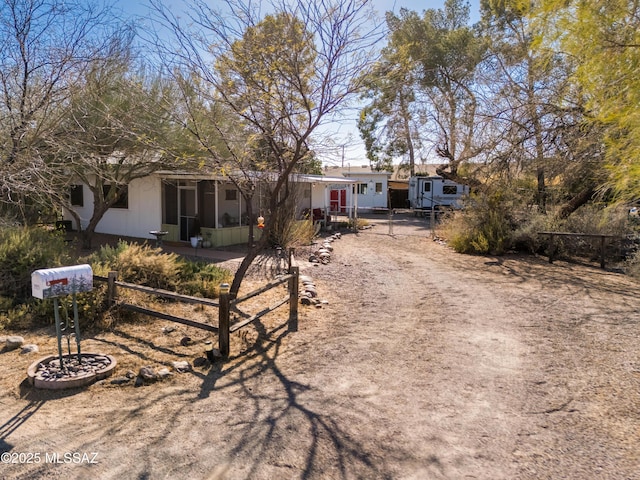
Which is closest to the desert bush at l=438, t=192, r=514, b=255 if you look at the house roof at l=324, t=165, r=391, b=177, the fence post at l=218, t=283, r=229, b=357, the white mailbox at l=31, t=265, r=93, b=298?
the fence post at l=218, t=283, r=229, b=357

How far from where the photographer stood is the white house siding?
47.9ft

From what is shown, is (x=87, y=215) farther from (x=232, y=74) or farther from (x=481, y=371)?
(x=481, y=371)

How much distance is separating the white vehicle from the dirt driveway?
23.4 metres

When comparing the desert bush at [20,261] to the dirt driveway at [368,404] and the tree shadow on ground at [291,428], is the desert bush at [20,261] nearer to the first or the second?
the dirt driveway at [368,404]

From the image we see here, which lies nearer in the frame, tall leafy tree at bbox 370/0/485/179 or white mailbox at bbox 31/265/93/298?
white mailbox at bbox 31/265/93/298

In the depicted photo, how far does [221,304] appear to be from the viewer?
5.05 metres

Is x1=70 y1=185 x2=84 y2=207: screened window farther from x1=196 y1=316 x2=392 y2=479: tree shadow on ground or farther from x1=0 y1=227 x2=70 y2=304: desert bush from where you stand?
x1=196 y1=316 x2=392 y2=479: tree shadow on ground

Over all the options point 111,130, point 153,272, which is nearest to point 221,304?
point 153,272

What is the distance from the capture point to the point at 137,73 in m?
10.3

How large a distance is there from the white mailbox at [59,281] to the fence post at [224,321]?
1.30 meters

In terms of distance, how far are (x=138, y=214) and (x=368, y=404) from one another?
1308cm

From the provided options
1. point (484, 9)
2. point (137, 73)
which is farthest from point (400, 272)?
point (484, 9)

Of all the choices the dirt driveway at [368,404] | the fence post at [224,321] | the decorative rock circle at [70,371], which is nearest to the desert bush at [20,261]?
the dirt driveway at [368,404]

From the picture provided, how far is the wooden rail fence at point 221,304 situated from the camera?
16.7ft
